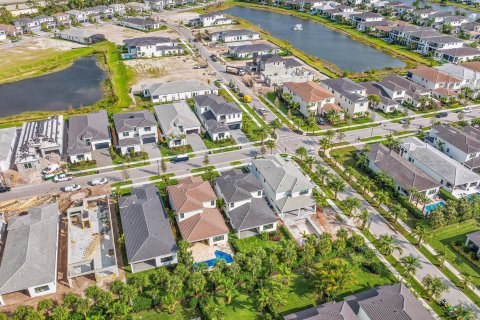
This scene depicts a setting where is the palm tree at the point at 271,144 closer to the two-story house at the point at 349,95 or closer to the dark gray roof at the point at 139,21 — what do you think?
the two-story house at the point at 349,95

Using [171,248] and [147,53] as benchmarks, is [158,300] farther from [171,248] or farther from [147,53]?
[147,53]

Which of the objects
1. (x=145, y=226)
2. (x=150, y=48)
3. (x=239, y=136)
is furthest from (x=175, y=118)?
(x=150, y=48)

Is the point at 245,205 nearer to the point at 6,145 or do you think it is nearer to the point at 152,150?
the point at 152,150

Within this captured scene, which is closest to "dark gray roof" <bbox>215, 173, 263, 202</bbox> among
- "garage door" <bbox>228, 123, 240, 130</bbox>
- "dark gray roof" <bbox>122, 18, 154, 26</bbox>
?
"garage door" <bbox>228, 123, 240, 130</bbox>

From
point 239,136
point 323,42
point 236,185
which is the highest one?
point 323,42

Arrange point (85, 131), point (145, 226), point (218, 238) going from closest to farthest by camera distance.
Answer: point (145, 226) < point (218, 238) < point (85, 131)
